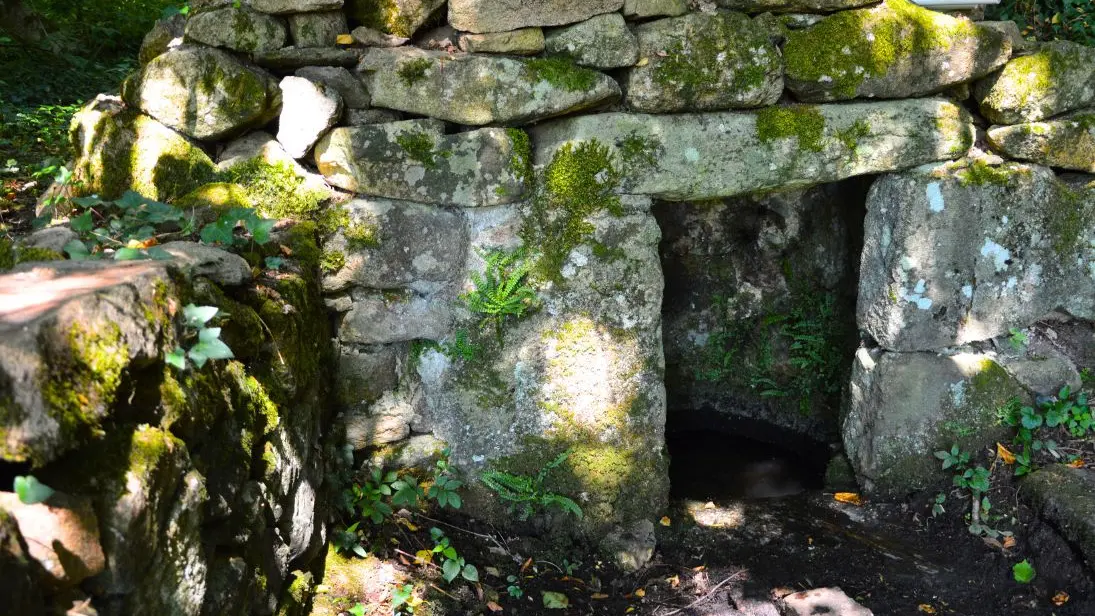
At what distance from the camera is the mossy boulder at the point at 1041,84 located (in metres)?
3.96

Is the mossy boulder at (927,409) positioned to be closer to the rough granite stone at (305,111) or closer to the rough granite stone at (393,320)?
the rough granite stone at (393,320)

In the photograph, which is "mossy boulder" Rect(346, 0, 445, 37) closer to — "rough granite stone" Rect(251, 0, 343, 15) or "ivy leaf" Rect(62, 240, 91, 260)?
"rough granite stone" Rect(251, 0, 343, 15)

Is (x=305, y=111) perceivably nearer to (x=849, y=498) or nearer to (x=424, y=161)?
(x=424, y=161)

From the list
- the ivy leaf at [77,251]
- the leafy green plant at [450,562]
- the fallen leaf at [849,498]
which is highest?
the ivy leaf at [77,251]

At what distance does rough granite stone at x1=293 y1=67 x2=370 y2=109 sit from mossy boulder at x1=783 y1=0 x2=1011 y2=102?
1872 mm

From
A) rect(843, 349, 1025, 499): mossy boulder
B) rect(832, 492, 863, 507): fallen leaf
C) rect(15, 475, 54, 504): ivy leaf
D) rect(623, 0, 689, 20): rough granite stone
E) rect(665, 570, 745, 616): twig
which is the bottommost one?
rect(665, 570, 745, 616): twig

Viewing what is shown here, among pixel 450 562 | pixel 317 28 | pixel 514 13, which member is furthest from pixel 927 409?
pixel 317 28

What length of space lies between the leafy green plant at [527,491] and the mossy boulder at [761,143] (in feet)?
4.49

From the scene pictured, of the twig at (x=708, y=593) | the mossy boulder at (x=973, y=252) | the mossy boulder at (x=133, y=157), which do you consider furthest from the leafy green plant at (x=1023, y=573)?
the mossy boulder at (x=133, y=157)

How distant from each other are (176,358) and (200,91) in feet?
5.66

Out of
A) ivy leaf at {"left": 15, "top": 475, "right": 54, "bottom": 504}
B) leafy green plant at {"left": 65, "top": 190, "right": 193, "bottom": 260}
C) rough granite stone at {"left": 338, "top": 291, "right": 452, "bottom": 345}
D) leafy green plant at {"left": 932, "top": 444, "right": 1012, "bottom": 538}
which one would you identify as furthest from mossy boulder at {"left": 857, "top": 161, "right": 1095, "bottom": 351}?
ivy leaf at {"left": 15, "top": 475, "right": 54, "bottom": 504}

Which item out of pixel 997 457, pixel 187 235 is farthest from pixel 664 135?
pixel 997 457

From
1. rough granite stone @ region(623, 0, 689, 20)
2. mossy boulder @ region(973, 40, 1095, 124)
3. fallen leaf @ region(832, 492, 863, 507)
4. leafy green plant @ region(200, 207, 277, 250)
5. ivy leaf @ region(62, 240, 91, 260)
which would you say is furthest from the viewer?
fallen leaf @ region(832, 492, 863, 507)

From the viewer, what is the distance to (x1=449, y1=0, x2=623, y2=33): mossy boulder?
3424 mm
